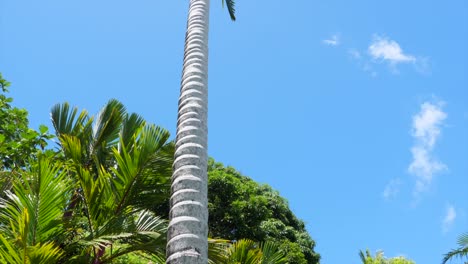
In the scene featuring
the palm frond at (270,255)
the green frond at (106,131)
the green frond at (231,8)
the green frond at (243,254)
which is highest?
the green frond at (231,8)

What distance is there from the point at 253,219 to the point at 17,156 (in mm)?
14351

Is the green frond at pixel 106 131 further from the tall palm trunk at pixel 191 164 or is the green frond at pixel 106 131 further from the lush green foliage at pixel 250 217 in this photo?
the lush green foliage at pixel 250 217

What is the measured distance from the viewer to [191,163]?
179 inches

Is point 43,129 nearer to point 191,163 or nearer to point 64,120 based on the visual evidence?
point 64,120

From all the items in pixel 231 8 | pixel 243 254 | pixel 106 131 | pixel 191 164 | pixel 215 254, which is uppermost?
pixel 231 8

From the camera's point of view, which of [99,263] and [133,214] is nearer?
[99,263]

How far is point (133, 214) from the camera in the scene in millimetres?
6215

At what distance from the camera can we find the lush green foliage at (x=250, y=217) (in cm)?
2094

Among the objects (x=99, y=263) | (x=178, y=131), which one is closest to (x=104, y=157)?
(x=99, y=263)

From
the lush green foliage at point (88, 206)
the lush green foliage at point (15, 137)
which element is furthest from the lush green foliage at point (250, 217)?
the lush green foliage at point (88, 206)

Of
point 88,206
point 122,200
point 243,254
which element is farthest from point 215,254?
point 88,206

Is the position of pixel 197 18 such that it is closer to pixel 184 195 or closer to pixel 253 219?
pixel 184 195

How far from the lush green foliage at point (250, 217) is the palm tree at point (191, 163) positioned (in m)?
15.3

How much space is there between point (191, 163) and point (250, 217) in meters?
17.4
